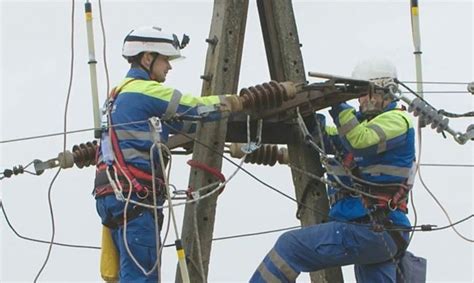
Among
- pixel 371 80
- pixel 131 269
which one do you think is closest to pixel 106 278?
pixel 131 269

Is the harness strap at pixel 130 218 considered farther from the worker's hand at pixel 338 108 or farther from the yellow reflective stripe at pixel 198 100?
the worker's hand at pixel 338 108

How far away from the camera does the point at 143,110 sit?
1033 centimetres

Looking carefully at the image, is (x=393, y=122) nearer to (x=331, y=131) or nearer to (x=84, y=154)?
(x=331, y=131)

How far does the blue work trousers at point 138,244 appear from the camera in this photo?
10.4 m

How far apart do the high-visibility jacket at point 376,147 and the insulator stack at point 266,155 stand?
111 cm

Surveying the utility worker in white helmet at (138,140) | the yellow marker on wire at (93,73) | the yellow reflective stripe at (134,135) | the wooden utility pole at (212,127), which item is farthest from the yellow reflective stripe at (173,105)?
the wooden utility pole at (212,127)

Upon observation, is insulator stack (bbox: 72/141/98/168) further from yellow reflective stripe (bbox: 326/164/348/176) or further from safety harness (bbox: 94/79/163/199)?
yellow reflective stripe (bbox: 326/164/348/176)

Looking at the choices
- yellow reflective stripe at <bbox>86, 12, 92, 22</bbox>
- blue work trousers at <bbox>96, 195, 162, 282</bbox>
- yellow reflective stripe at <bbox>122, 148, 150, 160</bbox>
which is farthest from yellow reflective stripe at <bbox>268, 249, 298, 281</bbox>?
yellow reflective stripe at <bbox>86, 12, 92, 22</bbox>

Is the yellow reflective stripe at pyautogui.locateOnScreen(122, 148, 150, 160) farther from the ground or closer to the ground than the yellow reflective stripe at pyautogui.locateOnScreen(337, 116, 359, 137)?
closer to the ground

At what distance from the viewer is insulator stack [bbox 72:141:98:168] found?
1185 centimetres

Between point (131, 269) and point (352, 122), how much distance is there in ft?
5.78

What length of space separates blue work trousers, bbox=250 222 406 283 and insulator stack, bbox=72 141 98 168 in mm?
1646

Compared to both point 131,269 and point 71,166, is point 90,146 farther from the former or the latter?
point 131,269

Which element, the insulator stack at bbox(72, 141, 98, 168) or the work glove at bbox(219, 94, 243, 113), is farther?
the insulator stack at bbox(72, 141, 98, 168)
